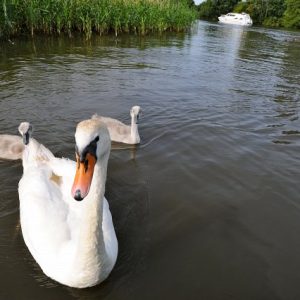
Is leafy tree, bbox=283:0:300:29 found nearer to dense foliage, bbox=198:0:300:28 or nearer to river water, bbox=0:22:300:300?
dense foliage, bbox=198:0:300:28

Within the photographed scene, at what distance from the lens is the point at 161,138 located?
8.40 metres

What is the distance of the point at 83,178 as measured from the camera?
3.02m

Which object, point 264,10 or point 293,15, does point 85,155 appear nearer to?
point 293,15

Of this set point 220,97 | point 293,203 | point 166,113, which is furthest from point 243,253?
point 220,97

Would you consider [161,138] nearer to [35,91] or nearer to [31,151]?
[31,151]

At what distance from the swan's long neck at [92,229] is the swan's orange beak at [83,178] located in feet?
1.22

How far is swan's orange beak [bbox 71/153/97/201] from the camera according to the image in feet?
9.70

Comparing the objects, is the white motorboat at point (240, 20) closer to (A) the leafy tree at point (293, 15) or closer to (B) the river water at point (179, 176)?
(A) the leafy tree at point (293, 15)

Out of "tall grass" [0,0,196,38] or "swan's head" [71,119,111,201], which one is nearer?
"swan's head" [71,119,111,201]

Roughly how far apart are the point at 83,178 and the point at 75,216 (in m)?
1.43

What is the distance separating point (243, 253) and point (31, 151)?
3.21 m

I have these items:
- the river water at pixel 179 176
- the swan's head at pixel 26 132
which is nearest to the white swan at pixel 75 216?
the river water at pixel 179 176

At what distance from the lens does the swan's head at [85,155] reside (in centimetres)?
298

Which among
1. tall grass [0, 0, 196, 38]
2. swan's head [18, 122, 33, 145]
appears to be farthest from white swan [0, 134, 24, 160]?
tall grass [0, 0, 196, 38]
